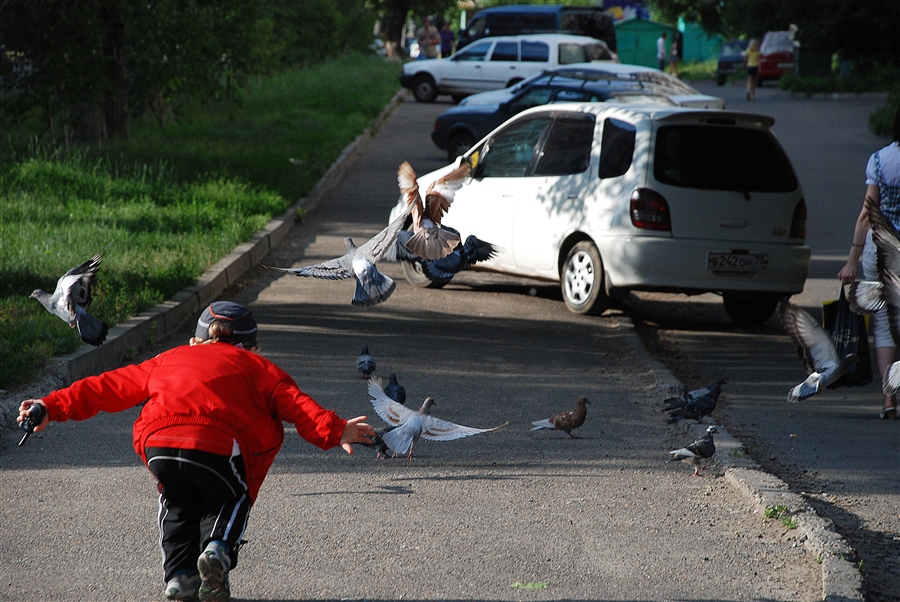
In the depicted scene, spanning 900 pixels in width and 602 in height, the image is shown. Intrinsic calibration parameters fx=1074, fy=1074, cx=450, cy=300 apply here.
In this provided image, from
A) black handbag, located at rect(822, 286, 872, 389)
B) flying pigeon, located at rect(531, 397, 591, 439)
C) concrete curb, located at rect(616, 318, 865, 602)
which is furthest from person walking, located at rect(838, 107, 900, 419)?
flying pigeon, located at rect(531, 397, 591, 439)

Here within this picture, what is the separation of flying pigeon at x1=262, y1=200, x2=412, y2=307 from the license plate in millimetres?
5227

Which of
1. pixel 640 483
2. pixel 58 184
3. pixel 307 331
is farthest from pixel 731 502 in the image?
pixel 58 184

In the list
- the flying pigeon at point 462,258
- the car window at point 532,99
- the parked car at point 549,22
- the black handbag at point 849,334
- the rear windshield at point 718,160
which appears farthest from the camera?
the parked car at point 549,22

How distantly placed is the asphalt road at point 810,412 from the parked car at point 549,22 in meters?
21.4

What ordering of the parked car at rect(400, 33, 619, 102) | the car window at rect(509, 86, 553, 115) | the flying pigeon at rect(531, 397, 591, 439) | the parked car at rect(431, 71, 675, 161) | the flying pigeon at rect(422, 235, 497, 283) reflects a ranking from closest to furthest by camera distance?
the flying pigeon at rect(422, 235, 497, 283)
the flying pigeon at rect(531, 397, 591, 439)
the parked car at rect(431, 71, 675, 161)
the car window at rect(509, 86, 553, 115)
the parked car at rect(400, 33, 619, 102)

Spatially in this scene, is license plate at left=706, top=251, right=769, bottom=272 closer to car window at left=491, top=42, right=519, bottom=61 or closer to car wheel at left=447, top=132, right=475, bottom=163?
car wheel at left=447, top=132, right=475, bottom=163

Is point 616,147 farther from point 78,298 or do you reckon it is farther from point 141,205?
point 141,205

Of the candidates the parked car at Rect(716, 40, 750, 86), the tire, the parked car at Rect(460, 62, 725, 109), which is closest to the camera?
the tire

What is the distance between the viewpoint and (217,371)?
3.70 m

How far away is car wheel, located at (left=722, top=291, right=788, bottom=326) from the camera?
1001 centimetres

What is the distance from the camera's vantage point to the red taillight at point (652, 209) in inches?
359

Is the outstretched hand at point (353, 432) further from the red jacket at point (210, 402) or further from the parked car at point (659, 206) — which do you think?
the parked car at point (659, 206)

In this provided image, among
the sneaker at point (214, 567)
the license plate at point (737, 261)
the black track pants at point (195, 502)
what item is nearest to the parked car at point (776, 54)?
the license plate at point (737, 261)

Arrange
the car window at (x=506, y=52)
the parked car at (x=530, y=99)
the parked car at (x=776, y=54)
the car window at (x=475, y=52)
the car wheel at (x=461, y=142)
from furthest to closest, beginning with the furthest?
the parked car at (x=776, y=54) → the car window at (x=475, y=52) → the car window at (x=506, y=52) → the car wheel at (x=461, y=142) → the parked car at (x=530, y=99)
